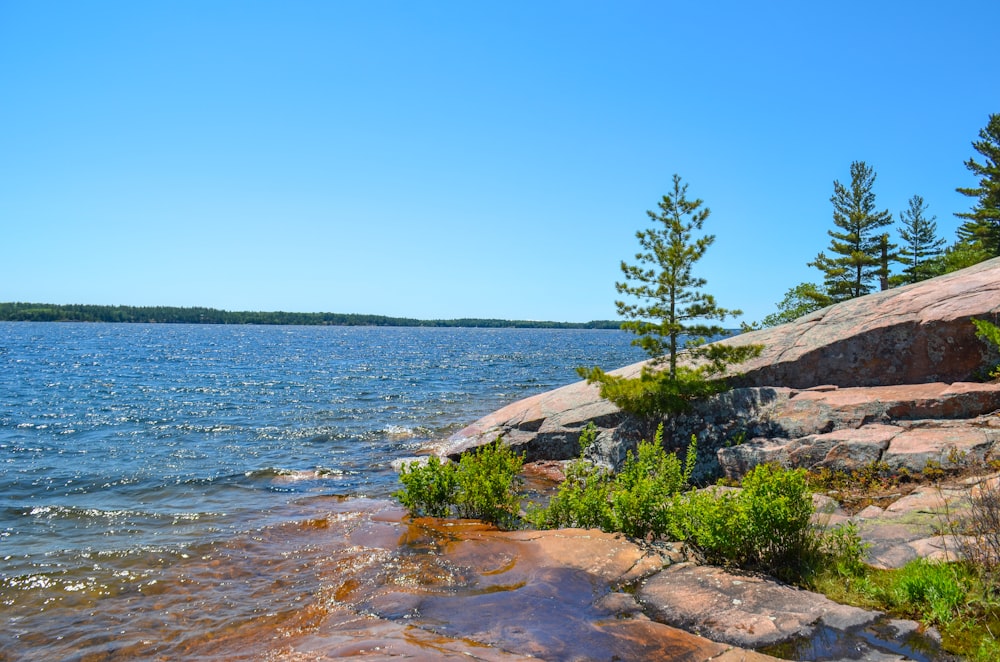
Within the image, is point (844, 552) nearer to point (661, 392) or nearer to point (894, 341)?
point (661, 392)

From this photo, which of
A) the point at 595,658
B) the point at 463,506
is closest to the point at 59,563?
the point at 463,506

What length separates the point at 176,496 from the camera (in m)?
14.1

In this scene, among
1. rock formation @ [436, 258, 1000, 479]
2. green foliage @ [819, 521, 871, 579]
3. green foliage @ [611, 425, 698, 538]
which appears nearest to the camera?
green foliage @ [819, 521, 871, 579]

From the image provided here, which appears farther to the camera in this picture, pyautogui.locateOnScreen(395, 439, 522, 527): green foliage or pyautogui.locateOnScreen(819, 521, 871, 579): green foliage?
pyautogui.locateOnScreen(395, 439, 522, 527): green foliage

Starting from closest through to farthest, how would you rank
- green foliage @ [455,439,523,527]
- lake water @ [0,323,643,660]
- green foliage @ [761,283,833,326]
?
1. lake water @ [0,323,643,660]
2. green foliage @ [455,439,523,527]
3. green foliage @ [761,283,833,326]

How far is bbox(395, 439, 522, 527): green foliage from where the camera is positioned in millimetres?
10891

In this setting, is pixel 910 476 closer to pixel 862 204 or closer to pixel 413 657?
pixel 413 657

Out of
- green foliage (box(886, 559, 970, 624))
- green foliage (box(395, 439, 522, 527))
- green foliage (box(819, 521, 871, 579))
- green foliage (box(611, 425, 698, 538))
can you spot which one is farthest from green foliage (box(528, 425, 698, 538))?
green foliage (box(886, 559, 970, 624))

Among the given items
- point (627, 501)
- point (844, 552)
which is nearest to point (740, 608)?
point (844, 552)

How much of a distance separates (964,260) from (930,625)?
38.2 meters

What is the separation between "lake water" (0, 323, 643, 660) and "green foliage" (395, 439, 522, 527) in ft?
5.98

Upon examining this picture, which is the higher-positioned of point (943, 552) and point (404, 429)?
point (943, 552)

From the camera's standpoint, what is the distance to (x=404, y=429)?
2356 centimetres

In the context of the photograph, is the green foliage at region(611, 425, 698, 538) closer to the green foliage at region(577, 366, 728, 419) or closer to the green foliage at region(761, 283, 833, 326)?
the green foliage at region(577, 366, 728, 419)
